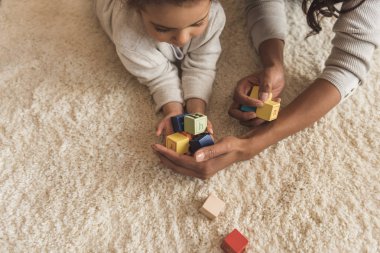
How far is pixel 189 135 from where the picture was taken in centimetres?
81

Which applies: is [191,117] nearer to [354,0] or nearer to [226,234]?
[226,234]

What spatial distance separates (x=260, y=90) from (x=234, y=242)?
366mm

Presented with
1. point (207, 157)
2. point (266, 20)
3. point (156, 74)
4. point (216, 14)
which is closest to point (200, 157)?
point (207, 157)

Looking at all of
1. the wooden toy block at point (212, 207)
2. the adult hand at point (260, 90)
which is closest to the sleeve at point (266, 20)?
the adult hand at point (260, 90)

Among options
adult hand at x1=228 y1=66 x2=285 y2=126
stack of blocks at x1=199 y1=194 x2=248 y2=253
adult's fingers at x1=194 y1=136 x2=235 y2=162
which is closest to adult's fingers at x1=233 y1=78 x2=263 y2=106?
adult hand at x1=228 y1=66 x2=285 y2=126

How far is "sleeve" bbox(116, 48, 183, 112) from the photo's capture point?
91 centimetres

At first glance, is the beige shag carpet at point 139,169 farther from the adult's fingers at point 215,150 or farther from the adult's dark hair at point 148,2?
the adult's dark hair at point 148,2

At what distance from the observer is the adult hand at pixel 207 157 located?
0.79 metres

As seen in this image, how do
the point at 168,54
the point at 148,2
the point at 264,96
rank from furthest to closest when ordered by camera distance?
the point at 168,54
the point at 264,96
the point at 148,2

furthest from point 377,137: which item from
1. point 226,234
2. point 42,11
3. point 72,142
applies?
point 42,11

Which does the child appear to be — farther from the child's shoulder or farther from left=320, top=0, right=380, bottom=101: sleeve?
left=320, top=0, right=380, bottom=101: sleeve

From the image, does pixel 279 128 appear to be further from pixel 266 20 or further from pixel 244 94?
pixel 266 20

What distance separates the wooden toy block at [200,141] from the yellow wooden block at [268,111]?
0.14m

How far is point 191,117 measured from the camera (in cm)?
77
